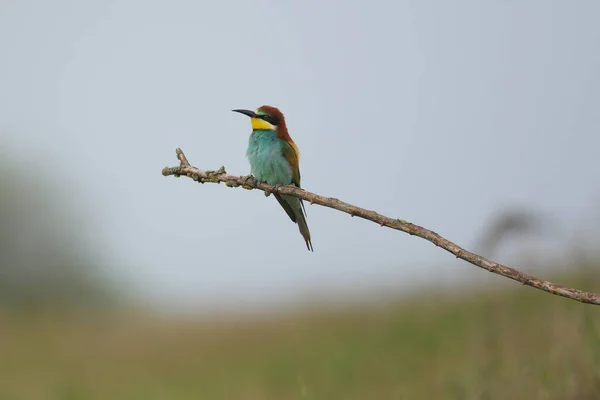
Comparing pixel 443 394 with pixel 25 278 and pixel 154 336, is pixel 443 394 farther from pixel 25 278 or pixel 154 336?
pixel 25 278

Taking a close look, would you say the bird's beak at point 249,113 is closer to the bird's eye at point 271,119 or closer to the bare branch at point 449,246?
the bird's eye at point 271,119

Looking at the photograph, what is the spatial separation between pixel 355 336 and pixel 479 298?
0.88 meters

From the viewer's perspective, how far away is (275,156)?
375 centimetres

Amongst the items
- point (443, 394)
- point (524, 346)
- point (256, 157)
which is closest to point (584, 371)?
point (524, 346)

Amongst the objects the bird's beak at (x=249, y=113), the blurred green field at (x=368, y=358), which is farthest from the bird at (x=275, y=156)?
the blurred green field at (x=368, y=358)

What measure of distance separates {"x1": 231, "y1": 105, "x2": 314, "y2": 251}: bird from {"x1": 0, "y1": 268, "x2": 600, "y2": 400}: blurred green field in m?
0.81

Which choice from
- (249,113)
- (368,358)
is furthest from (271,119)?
(368,358)

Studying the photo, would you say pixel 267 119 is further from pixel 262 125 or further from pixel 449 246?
pixel 449 246

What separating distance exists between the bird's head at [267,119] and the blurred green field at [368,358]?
1.27m

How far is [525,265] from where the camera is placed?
10.5 ft

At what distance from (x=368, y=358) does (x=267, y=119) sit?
4.58 ft

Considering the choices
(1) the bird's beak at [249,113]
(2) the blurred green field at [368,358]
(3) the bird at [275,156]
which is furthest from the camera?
(1) the bird's beak at [249,113]

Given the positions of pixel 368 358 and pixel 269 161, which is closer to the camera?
pixel 269 161

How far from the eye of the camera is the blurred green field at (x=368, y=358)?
292 cm
